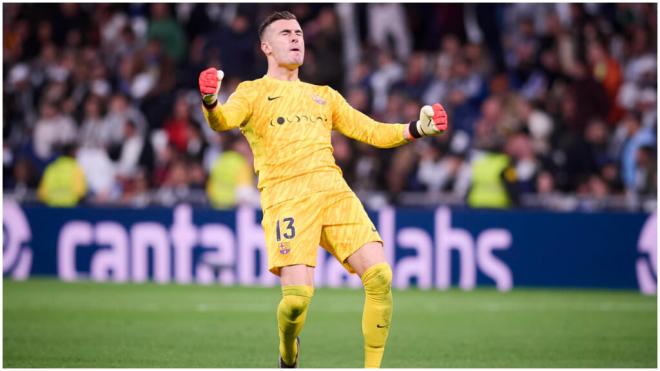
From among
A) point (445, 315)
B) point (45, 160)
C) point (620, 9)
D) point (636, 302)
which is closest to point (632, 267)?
point (636, 302)

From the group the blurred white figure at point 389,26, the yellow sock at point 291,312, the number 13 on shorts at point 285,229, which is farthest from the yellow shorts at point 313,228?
the blurred white figure at point 389,26

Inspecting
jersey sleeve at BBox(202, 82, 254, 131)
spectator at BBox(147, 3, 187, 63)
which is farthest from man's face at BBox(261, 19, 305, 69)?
spectator at BBox(147, 3, 187, 63)

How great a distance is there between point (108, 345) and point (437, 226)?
609 cm

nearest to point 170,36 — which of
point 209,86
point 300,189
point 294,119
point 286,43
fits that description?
point 286,43

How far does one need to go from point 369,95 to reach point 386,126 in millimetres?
9796

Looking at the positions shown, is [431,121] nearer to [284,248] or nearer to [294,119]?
[294,119]

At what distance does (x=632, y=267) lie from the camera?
13.6m

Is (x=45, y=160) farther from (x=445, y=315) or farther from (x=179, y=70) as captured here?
(x=445, y=315)

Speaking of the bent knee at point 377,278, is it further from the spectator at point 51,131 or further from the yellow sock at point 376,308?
the spectator at point 51,131

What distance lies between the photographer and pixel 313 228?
677 cm

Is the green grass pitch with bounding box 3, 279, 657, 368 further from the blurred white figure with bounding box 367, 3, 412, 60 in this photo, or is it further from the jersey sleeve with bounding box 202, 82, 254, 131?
the blurred white figure with bounding box 367, 3, 412, 60

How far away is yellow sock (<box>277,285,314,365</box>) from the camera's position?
6648 mm

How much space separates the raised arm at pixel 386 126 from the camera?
6.86m

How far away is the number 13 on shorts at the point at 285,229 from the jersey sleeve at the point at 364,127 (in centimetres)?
76
